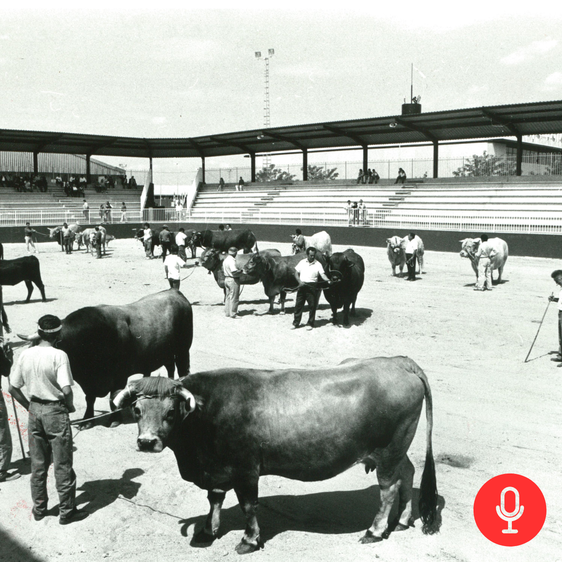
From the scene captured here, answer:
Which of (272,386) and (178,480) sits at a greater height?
(272,386)

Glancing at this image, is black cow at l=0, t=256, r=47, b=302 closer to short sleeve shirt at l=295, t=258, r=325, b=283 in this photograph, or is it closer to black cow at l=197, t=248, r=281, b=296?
black cow at l=197, t=248, r=281, b=296

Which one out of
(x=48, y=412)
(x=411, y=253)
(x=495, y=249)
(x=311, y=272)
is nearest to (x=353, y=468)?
(x=48, y=412)

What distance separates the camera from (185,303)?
29.4ft

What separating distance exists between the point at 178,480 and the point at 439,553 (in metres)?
2.66

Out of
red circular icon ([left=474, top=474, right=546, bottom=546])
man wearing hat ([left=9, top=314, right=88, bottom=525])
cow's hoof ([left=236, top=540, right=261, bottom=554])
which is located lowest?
cow's hoof ([left=236, top=540, right=261, bottom=554])

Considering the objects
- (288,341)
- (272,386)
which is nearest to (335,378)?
(272,386)

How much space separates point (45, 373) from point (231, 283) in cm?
876

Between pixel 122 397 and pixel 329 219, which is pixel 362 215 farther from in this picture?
pixel 122 397

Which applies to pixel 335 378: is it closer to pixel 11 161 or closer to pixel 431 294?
pixel 431 294

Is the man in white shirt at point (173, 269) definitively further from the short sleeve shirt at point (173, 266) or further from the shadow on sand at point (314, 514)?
the shadow on sand at point (314, 514)

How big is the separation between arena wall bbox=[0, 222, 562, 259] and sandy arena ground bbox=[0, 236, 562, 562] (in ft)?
27.9

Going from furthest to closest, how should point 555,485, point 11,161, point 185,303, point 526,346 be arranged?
point 11,161
point 526,346
point 185,303
point 555,485

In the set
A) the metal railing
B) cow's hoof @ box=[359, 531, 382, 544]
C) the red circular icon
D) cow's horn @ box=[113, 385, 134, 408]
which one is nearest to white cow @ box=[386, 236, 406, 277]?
the red circular icon

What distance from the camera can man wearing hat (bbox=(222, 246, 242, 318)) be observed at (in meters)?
13.9
